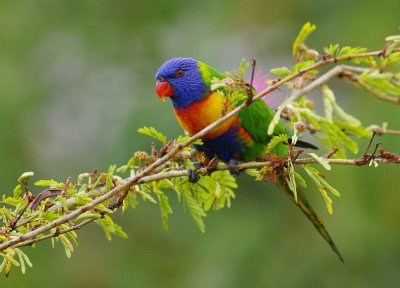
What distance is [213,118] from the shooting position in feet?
5.83

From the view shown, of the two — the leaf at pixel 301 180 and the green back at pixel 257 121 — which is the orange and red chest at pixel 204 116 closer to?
the green back at pixel 257 121

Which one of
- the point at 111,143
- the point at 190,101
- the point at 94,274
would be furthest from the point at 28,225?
the point at 94,274

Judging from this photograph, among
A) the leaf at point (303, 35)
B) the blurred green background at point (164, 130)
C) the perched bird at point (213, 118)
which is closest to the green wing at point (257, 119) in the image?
the perched bird at point (213, 118)

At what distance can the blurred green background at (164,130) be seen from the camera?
4.26 metres

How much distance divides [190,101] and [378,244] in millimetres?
2794

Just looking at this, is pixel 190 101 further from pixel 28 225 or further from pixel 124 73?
pixel 124 73

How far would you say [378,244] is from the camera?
435cm

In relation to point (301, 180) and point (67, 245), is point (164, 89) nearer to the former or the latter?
point (301, 180)

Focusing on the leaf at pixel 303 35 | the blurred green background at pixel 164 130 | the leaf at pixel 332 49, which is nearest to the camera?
the leaf at pixel 332 49

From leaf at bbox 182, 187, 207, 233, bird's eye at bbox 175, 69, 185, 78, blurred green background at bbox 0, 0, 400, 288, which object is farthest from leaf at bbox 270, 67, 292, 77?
blurred green background at bbox 0, 0, 400, 288

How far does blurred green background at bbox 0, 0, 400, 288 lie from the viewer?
4.26 meters

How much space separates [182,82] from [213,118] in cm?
16

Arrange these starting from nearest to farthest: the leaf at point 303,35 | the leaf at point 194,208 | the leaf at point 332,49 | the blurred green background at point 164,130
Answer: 1. the leaf at point 332,49
2. the leaf at point 303,35
3. the leaf at point 194,208
4. the blurred green background at point 164,130

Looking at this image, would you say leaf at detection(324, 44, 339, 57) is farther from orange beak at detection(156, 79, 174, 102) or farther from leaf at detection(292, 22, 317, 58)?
orange beak at detection(156, 79, 174, 102)
